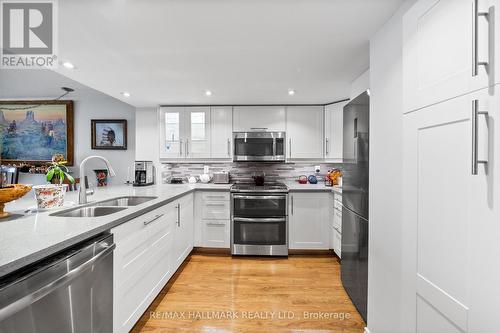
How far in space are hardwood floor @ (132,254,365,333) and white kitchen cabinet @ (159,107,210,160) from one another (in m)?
1.66

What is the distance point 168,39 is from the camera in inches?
67.6

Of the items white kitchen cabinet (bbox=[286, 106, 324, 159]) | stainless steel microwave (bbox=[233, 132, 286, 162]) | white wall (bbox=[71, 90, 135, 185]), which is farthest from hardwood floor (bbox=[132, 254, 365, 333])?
white wall (bbox=[71, 90, 135, 185])

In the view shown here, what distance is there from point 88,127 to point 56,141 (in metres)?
0.63

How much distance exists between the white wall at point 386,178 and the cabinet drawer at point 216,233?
6.50 ft

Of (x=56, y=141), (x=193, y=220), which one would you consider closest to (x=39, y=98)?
(x=56, y=141)

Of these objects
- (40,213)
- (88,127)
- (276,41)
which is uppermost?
(276,41)

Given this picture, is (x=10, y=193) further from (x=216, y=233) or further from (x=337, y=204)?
(x=337, y=204)

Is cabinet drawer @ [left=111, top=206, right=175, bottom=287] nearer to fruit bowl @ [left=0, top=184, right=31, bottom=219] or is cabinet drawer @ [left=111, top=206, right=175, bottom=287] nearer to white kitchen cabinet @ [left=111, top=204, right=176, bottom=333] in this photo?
white kitchen cabinet @ [left=111, top=204, right=176, bottom=333]

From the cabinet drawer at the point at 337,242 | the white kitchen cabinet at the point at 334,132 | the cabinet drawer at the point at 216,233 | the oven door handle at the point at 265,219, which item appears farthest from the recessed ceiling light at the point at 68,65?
the cabinet drawer at the point at 337,242

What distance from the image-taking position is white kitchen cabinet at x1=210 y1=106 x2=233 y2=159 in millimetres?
3607

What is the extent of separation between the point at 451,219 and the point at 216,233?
9.16 ft

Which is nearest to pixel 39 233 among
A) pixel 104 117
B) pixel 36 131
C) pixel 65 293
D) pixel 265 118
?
pixel 65 293

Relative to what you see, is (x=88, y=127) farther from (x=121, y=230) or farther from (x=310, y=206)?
(x=310, y=206)

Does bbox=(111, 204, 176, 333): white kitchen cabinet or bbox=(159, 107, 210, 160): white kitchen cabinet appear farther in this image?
bbox=(159, 107, 210, 160): white kitchen cabinet
